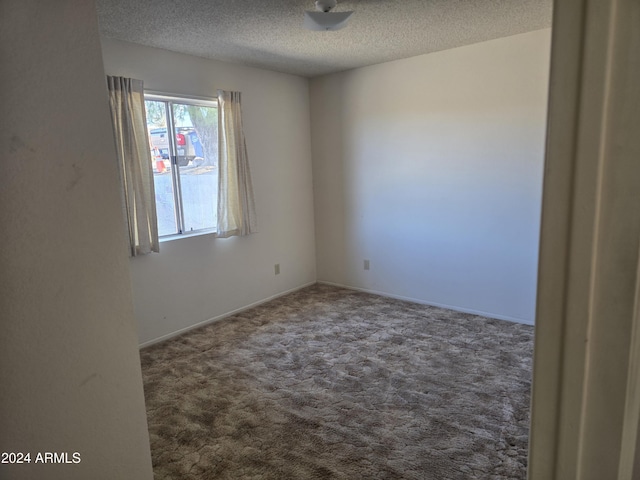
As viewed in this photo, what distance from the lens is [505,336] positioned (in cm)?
350

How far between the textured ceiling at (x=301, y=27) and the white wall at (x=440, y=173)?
1.07 feet

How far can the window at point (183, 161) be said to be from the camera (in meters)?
3.60

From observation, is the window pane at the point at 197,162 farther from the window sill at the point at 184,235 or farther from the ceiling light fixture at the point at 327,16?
the ceiling light fixture at the point at 327,16

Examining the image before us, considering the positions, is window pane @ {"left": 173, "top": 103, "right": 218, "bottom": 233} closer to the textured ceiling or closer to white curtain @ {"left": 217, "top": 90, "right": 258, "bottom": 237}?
white curtain @ {"left": 217, "top": 90, "right": 258, "bottom": 237}

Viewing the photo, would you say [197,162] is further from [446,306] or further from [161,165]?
[446,306]

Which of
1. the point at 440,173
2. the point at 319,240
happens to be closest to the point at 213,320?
the point at 319,240

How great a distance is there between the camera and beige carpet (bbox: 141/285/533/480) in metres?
2.09

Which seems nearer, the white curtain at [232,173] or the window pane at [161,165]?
the window pane at [161,165]

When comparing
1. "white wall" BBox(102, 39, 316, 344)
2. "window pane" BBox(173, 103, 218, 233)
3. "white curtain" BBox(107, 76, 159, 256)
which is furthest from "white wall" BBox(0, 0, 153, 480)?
"window pane" BBox(173, 103, 218, 233)

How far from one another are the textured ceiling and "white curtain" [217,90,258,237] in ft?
1.52

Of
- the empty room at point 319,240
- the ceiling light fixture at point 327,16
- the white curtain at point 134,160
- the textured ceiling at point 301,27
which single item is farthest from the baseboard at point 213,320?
the ceiling light fixture at point 327,16

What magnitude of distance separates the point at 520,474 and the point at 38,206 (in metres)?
2.23

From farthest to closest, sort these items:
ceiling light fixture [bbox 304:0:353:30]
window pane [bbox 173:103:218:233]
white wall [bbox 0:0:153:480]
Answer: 1. window pane [bbox 173:103:218:233]
2. ceiling light fixture [bbox 304:0:353:30]
3. white wall [bbox 0:0:153:480]

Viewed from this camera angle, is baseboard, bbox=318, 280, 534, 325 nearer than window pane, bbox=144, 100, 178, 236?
No
